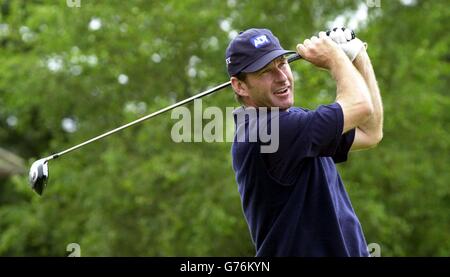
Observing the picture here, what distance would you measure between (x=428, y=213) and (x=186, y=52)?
4.34 meters

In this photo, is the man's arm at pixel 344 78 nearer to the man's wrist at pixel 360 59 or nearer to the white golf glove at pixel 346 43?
the white golf glove at pixel 346 43

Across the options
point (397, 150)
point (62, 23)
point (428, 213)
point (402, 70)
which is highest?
point (62, 23)

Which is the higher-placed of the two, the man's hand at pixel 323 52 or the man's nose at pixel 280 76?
the man's hand at pixel 323 52

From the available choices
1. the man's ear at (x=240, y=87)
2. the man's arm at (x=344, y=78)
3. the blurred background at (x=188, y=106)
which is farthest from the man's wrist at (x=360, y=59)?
the blurred background at (x=188, y=106)

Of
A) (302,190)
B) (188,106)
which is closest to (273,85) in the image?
(302,190)

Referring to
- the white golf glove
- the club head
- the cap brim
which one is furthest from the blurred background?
the cap brim

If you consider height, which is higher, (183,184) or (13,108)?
(13,108)

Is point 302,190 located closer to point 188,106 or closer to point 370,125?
point 370,125

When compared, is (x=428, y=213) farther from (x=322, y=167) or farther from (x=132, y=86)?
(x=322, y=167)

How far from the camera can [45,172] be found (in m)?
5.57

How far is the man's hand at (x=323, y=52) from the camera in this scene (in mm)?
4516

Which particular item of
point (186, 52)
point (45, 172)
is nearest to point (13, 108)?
point (186, 52)

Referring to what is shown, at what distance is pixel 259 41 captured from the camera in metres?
4.64

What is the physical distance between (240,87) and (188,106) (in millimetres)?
8436
